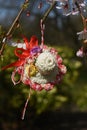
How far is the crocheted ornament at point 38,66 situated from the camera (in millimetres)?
1402

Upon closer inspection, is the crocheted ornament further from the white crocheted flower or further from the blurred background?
the blurred background

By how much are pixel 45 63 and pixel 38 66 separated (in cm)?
2

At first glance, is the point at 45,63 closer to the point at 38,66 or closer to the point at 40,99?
the point at 38,66

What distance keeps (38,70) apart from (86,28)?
213mm

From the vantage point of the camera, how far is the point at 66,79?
583 cm

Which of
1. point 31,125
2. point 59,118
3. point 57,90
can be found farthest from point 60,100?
point 59,118

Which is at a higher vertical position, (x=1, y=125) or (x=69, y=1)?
(x=69, y=1)

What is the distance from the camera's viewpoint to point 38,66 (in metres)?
1.41

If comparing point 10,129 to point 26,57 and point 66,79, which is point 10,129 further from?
point 26,57

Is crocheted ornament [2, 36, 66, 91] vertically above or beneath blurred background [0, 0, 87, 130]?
above

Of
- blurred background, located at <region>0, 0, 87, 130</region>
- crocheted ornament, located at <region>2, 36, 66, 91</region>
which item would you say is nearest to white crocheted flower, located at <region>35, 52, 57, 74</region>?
crocheted ornament, located at <region>2, 36, 66, 91</region>

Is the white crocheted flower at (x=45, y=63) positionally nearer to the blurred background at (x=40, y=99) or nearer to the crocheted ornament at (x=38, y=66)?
the crocheted ornament at (x=38, y=66)

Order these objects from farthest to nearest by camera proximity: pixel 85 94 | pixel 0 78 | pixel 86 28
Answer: pixel 85 94 → pixel 0 78 → pixel 86 28

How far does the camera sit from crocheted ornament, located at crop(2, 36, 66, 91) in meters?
1.40
